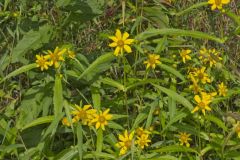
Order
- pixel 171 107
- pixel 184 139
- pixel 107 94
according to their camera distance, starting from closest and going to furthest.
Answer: pixel 171 107 → pixel 184 139 → pixel 107 94

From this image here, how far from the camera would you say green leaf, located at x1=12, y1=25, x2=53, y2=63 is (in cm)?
160

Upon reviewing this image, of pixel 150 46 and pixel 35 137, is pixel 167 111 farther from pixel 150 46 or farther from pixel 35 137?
pixel 35 137

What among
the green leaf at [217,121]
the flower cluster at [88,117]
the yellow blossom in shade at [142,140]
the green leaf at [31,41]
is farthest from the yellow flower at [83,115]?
the green leaf at [217,121]

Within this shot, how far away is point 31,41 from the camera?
1.62 meters

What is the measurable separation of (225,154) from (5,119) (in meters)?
0.84

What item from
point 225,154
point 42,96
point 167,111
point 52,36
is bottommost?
point 225,154

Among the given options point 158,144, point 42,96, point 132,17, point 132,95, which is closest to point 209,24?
point 132,17

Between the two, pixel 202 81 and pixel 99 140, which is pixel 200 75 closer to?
pixel 202 81

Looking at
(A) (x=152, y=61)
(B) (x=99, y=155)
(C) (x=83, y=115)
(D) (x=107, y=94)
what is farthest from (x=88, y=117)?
(D) (x=107, y=94)

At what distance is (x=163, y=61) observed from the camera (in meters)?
1.81

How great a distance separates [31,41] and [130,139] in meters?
0.51

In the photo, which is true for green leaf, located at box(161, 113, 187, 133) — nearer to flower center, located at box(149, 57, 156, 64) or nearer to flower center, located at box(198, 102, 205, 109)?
flower center, located at box(198, 102, 205, 109)

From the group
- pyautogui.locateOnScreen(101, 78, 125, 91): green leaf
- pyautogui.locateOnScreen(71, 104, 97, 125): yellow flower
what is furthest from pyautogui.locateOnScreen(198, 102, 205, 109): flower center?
pyautogui.locateOnScreen(71, 104, 97, 125): yellow flower

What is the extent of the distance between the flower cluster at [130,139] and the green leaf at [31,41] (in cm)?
45
